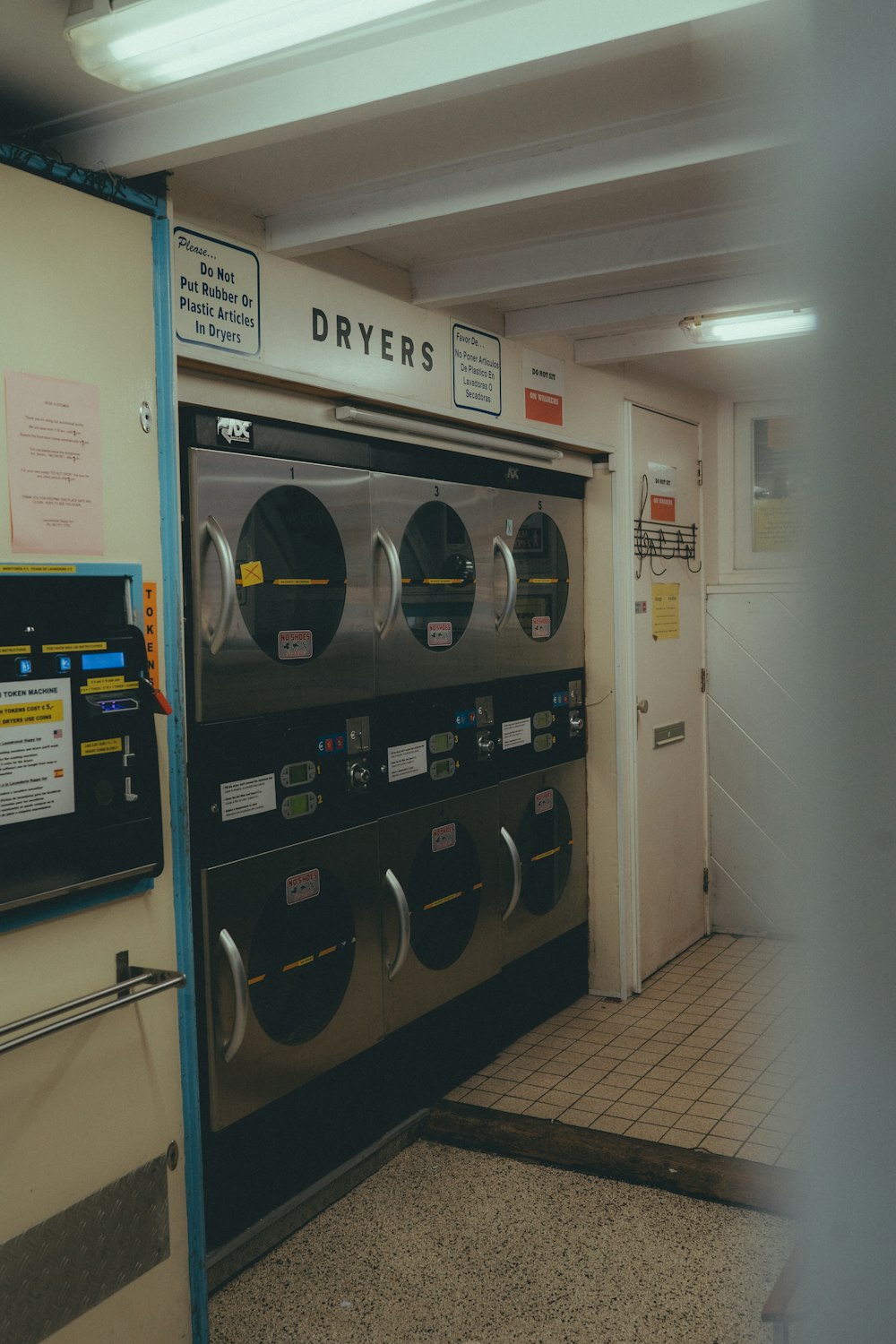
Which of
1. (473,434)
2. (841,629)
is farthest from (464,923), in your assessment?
(841,629)

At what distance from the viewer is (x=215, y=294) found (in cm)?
295

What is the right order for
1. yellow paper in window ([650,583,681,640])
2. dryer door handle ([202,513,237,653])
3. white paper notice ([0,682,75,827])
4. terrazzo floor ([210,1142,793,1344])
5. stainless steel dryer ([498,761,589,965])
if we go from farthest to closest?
yellow paper in window ([650,583,681,640])
stainless steel dryer ([498,761,589,965])
dryer door handle ([202,513,237,653])
terrazzo floor ([210,1142,793,1344])
white paper notice ([0,682,75,827])

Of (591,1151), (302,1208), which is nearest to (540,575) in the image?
(591,1151)

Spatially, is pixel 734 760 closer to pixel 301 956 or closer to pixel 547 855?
pixel 547 855

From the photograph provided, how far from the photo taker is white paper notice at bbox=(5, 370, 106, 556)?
2252 mm

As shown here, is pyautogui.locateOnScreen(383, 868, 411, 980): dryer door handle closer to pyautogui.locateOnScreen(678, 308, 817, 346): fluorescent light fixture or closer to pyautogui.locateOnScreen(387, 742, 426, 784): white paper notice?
pyautogui.locateOnScreen(387, 742, 426, 784): white paper notice

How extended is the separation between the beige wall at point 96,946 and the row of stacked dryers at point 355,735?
14.8 inches

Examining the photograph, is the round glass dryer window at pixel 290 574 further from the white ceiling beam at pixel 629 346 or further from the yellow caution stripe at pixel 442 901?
the white ceiling beam at pixel 629 346

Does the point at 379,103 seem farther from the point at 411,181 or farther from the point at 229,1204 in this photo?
the point at 229,1204

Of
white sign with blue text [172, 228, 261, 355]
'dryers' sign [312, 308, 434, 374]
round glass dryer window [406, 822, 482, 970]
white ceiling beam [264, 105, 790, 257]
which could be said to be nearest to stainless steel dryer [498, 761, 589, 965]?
round glass dryer window [406, 822, 482, 970]

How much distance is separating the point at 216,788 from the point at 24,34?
1.79 m

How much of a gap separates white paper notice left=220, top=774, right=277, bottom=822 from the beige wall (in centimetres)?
43

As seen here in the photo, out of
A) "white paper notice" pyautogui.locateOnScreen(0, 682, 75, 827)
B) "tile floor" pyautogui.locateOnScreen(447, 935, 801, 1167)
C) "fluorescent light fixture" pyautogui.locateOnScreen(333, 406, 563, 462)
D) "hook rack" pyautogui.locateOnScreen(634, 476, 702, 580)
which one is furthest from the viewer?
"hook rack" pyautogui.locateOnScreen(634, 476, 702, 580)

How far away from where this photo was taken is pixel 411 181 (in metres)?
2.96
